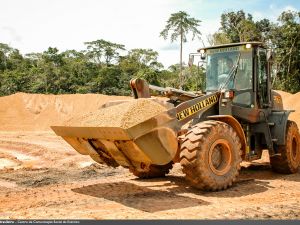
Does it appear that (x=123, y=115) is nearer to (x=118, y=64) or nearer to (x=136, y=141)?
(x=136, y=141)

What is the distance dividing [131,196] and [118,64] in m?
43.3

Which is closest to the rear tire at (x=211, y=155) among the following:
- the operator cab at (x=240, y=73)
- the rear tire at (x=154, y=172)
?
the operator cab at (x=240, y=73)

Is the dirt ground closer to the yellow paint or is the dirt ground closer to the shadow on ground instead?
the shadow on ground

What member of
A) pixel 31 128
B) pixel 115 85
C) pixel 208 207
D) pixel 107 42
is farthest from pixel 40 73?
pixel 208 207

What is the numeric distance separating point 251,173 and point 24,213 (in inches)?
212

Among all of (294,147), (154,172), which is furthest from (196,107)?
(294,147)

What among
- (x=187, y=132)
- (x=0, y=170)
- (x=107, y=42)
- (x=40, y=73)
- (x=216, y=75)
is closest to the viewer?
(x=187, y=132)

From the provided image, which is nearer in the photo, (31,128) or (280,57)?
(31,128)

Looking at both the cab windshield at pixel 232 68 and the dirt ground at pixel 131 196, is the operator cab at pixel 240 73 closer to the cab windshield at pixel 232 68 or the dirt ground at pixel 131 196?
the cab windshield at pixel 232 68

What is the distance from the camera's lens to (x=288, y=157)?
9305 millimetres

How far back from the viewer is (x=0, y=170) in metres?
10.5

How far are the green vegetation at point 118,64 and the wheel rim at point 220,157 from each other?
24.4 m

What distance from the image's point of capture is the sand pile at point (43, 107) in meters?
30.2

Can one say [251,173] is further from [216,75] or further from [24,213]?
[24,213]
